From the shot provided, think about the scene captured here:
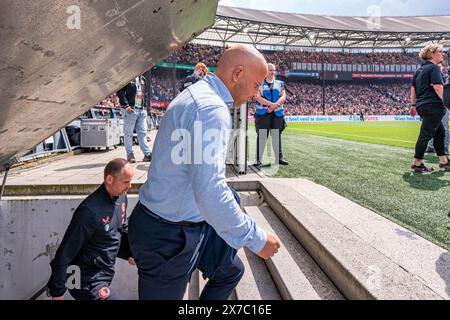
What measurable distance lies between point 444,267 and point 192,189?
58.4 inches

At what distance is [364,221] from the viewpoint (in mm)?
2609

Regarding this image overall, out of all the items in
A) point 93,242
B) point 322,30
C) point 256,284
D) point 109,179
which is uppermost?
point 322,30

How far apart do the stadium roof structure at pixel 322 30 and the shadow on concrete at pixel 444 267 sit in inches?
1741

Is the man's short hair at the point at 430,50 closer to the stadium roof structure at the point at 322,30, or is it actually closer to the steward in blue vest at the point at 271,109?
the steward in blue vest at the point at 271,109

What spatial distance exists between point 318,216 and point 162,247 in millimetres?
1597

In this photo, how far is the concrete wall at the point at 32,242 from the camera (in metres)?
4.20

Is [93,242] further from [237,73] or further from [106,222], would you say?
[237,73]

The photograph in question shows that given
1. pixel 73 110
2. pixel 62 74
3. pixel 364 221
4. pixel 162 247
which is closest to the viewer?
pixel 162 247

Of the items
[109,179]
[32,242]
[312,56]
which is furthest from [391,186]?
[312,56]

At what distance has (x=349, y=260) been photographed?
6.06ft

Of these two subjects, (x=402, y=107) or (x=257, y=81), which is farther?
(x=402, y=107)

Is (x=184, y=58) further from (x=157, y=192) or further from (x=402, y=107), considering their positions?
(x=157, y=192)
